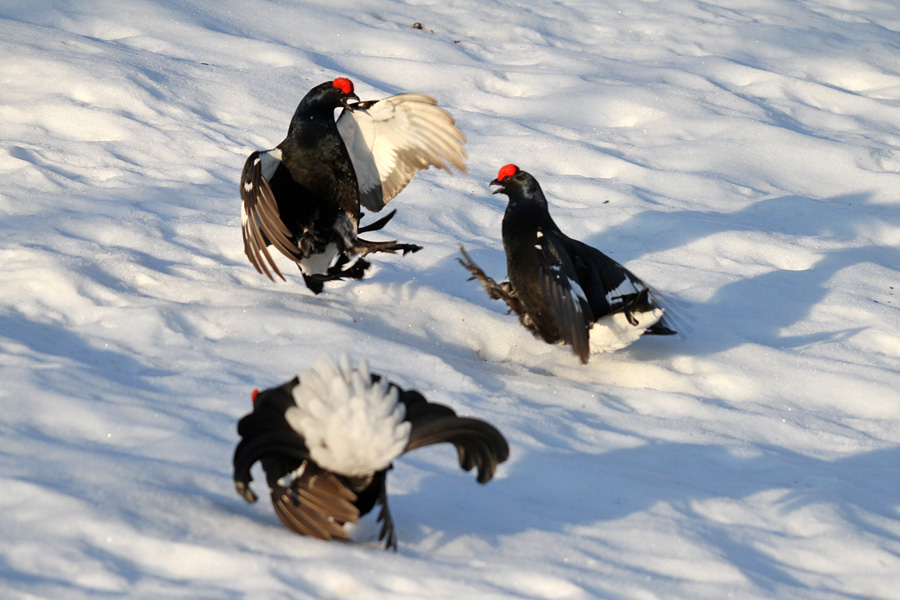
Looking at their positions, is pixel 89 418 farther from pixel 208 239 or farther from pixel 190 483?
pixel 208 239

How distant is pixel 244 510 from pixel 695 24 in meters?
7.70

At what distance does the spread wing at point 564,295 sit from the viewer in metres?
3.77

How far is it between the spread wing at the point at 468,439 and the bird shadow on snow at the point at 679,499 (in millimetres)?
279

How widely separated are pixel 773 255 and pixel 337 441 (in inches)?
150

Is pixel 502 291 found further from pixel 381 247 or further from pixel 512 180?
pixel 381 247

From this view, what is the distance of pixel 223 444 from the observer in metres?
2.84

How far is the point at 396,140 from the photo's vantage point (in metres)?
4.56

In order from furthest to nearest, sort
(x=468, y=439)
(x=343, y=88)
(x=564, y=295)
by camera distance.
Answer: (x=343, y=88) < (x=564, y=295) < (x=468, y=439)

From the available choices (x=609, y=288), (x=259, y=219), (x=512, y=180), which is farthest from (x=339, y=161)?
(x=609, y=288)

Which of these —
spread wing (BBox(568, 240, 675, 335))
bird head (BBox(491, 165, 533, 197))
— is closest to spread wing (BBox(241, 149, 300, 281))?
bird head (BBox(491, 165, 533, 197))

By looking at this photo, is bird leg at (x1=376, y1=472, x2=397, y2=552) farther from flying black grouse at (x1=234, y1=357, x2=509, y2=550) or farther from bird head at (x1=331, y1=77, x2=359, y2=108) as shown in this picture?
bird head at (x1=331, y1=77, x2=359, y2=108)

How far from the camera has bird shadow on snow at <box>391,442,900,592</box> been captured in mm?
2631

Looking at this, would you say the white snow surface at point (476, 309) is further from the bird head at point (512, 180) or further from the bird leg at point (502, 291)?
the bird head at point (512, 180)

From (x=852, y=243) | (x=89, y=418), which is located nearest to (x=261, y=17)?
(x=852, y=243)
